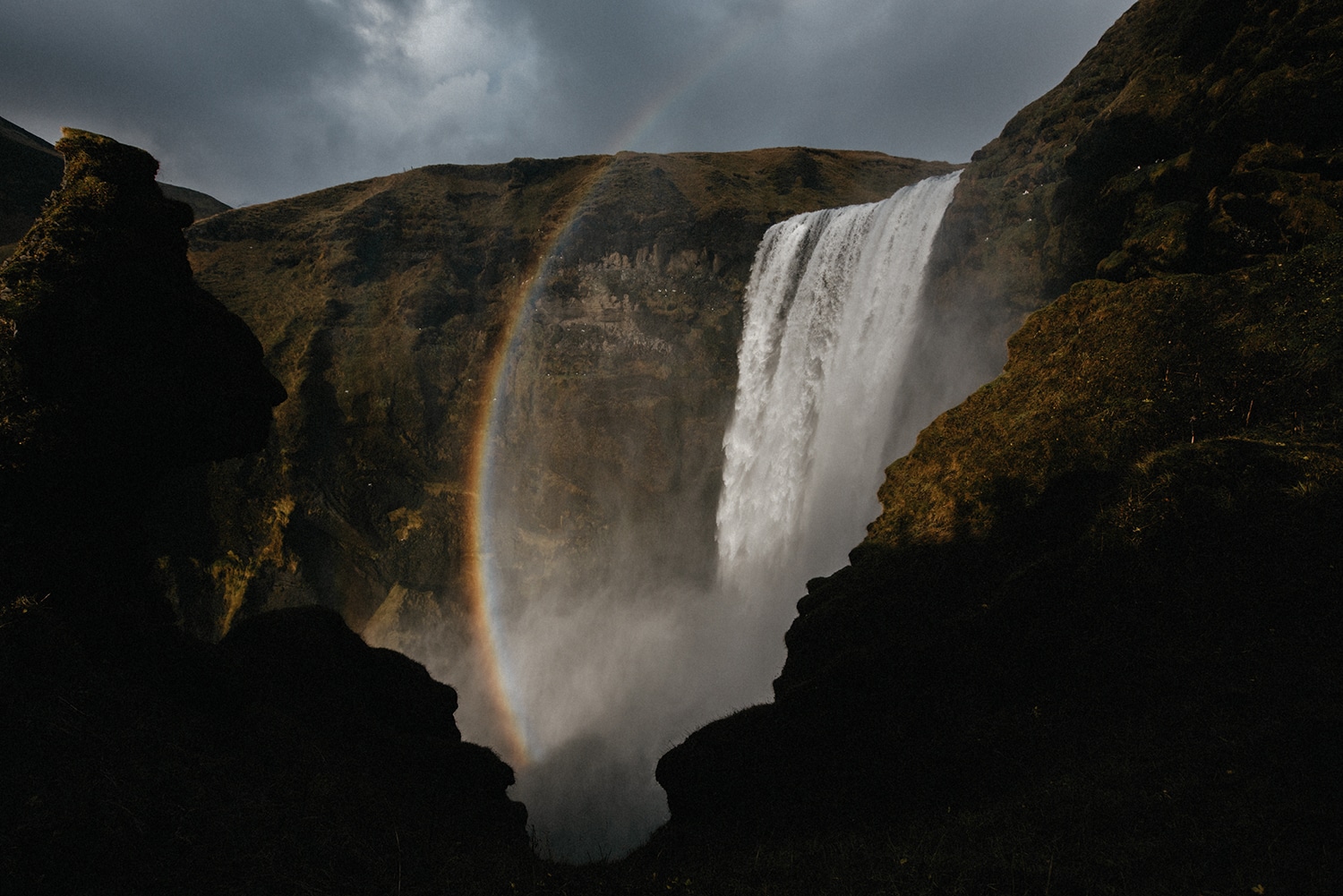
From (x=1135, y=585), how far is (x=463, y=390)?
4013cm

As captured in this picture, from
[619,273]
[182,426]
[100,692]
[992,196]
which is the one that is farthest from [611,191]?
[100,692]

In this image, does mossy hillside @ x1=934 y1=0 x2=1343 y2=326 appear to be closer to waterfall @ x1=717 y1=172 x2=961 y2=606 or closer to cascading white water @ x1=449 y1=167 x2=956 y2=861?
waterfall @ x1=717 y1=172 x2=961 y2=606

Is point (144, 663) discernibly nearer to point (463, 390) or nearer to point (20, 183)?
point (463, 390)

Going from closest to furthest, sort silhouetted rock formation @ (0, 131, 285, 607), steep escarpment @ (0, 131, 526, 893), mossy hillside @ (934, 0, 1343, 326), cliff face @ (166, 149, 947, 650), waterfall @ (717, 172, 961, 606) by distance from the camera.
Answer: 1. steep escarpment @ (0, 131, 526, 893)
2. silhouetted rock formation @ (0, 131, 285, 607)
3. mossy hillside @ (934, 0, 1343, 326)
4. waterfall @ (717, 172, 961, 606)
5. cliff face @ (166, 149, 947, 650)

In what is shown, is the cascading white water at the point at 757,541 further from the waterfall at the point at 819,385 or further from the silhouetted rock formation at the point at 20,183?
the silhouetted rock formation at the point at 20,183

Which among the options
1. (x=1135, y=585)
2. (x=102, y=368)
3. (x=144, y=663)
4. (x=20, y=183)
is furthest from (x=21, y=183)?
(x=1135, y=585)

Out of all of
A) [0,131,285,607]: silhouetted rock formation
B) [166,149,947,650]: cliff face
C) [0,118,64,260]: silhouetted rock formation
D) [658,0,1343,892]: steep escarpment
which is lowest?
[658,0,1343,892]: steep escarpment

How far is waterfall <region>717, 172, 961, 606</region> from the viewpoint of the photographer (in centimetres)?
2362

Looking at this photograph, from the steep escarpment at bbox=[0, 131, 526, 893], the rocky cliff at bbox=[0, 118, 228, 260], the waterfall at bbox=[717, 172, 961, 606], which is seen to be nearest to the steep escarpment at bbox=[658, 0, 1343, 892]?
the steep escarpment at bbox=[0, 131, 526, 893]

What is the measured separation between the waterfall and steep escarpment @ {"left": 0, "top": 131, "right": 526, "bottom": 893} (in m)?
18.0

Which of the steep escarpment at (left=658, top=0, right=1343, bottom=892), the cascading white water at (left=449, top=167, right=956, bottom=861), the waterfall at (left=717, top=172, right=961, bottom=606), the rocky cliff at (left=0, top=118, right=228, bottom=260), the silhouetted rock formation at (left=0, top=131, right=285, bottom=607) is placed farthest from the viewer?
the rocky cliff at (left=0, top=118, right=228, bottom=260)

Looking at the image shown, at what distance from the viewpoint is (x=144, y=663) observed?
7137mm

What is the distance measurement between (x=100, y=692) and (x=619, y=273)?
37410 mm

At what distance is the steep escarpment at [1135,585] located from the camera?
4.50m
